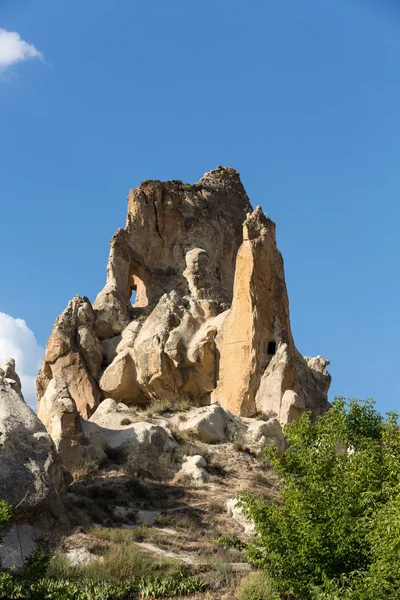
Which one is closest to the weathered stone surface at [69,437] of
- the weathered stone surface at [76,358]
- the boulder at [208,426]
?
the boulder at [208,426]

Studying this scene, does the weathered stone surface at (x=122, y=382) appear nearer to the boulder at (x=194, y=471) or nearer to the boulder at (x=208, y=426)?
the boulder at (x=208, y=426)

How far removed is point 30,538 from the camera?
59.9ft

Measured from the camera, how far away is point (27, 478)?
19125mm

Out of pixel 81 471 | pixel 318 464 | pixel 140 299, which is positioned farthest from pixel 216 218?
pixel 318 464

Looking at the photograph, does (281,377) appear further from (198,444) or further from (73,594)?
(73,594)

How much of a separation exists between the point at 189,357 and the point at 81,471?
917 cm

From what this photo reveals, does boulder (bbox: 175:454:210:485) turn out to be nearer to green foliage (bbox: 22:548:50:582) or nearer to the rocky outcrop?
the rocky outcrop

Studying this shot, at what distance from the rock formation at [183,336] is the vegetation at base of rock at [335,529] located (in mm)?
11724

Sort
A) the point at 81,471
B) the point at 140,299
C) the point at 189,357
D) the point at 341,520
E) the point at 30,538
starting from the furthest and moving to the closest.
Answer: the point at 140,299
the point at 189,357
the point at 81,471
the point at 30,538
the point at 341,520

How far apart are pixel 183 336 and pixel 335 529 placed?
18.8 metres

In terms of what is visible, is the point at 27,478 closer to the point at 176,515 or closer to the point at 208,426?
the point at 176,515

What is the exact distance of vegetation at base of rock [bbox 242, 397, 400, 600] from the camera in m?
12.8

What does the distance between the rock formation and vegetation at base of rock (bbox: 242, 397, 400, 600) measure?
38.5 feet

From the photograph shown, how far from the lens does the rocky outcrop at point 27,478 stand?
18297 millimetres
